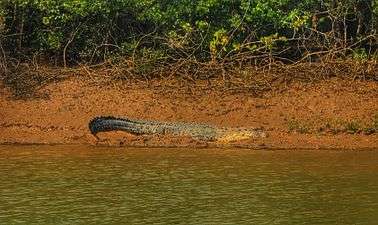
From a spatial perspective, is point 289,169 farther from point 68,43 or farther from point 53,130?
point 68,43

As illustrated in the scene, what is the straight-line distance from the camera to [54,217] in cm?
822

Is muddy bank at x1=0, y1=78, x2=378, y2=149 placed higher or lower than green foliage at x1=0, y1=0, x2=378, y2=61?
lower

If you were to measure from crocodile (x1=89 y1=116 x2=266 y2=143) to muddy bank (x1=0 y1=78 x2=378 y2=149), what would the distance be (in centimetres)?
12

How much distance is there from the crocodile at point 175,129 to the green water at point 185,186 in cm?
50

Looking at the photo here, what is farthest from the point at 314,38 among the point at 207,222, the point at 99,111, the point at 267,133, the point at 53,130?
the point at 207,222

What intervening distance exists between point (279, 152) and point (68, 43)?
5.78m

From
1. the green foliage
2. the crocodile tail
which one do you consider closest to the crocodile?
the crocodile tail

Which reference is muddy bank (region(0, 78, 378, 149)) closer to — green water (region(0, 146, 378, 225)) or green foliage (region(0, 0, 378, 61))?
green water (region(0, 146, 378, 225))

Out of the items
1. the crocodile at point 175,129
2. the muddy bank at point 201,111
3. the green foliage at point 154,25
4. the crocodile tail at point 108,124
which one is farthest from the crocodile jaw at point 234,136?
the green foliage at point 154,25

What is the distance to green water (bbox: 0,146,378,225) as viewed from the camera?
8.30 metres

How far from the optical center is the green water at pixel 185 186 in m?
8.30

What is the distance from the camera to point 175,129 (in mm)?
Result: 12953

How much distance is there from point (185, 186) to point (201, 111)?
4749 millimetres

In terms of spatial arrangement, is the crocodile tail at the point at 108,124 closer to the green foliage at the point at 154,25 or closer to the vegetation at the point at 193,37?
the vegetation at the point at 193,37
